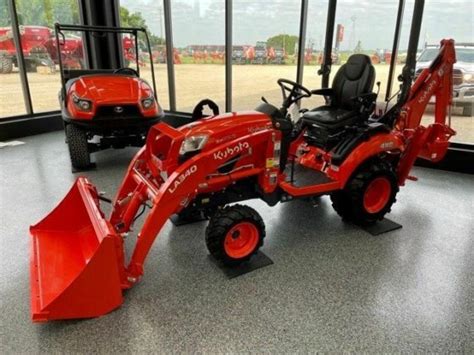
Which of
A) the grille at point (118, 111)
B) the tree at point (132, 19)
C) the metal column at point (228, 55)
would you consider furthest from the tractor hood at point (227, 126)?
the tree at point (132, 19)

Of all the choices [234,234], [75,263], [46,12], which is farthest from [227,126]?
[46,12]

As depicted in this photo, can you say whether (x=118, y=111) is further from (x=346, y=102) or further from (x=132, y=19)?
(x=132, y=19)

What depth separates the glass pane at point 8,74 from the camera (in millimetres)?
4867

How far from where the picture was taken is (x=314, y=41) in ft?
14.1

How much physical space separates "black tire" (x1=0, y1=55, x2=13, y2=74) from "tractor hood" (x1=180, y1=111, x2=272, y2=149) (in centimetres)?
439

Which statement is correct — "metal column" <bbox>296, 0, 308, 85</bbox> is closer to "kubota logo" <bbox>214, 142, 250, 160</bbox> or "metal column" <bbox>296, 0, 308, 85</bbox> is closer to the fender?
the fender

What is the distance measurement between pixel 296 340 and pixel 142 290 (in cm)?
84

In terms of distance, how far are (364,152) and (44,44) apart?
16.8ft

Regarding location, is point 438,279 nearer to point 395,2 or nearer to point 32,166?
point 395,2

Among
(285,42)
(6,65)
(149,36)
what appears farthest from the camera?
(149,36)

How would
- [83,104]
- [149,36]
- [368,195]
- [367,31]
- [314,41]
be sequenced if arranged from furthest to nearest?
[149,36] → [314,41] → [367,31] → [83,104] → [368,195]

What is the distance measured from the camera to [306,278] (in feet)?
6.73

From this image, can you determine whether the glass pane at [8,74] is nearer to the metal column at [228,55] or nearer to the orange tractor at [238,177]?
the metal column at [228,55]

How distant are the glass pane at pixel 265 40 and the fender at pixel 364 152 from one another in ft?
6.64
